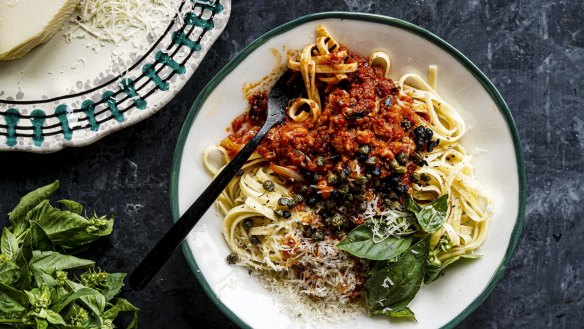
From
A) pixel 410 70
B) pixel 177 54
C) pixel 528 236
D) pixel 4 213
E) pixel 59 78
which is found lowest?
pixel 4 213

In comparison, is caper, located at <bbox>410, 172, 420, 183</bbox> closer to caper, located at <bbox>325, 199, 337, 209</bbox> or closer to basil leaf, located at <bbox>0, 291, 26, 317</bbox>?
caper, located at <bbox>325, 199, 337, 209</bbox>

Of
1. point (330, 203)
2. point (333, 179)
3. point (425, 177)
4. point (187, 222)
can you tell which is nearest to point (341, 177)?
point (333, 179)

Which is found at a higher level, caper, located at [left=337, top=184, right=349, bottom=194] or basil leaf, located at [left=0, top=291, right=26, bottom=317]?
caper, located at [left=337, top=184, right=349, bottom=194]

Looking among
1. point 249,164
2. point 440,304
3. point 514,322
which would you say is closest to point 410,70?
point 249,164

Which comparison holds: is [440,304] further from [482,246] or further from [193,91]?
[193,91]

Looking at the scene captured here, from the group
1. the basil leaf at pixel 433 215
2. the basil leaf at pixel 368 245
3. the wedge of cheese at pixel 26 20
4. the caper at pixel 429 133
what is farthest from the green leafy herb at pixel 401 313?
the wedge of cheese at pixel 26 20

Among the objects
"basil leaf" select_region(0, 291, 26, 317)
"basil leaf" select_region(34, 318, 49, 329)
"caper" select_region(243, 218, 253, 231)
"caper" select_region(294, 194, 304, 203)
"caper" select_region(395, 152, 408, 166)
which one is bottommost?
"basil leaf" select_region(0, 291, 26, 317)

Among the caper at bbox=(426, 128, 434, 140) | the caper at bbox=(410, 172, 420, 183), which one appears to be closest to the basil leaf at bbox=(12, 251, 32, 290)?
the caper at bbox=(410, 172, 420, 183)
